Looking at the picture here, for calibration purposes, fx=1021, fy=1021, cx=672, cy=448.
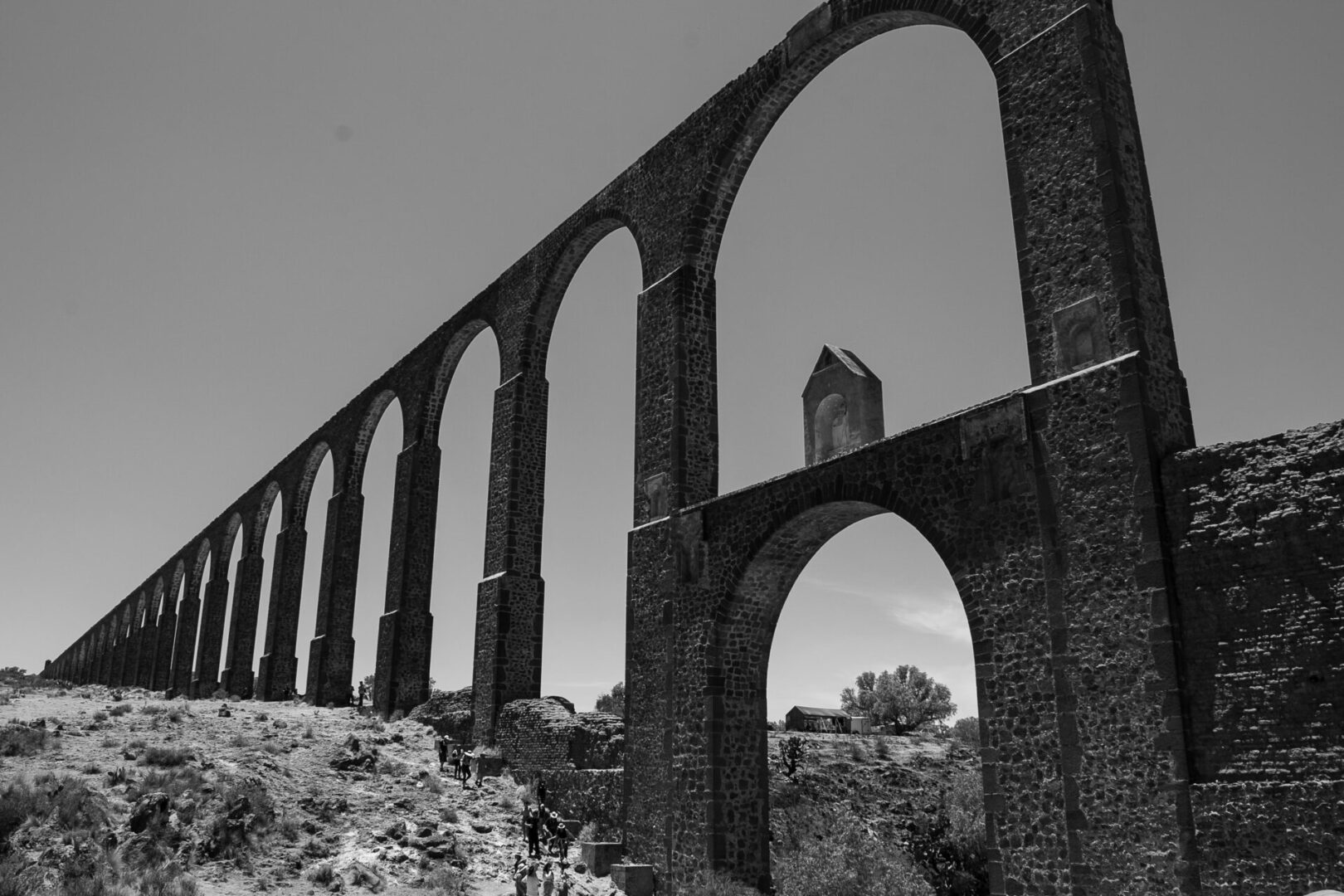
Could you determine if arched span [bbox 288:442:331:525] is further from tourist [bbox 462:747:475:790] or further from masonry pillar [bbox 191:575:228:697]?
tourist [bbox 462:747:475:790]

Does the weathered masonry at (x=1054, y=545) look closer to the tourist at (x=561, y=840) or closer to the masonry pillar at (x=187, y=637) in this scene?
the tourist at (x=561, y=840)

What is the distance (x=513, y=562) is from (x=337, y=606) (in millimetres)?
11318

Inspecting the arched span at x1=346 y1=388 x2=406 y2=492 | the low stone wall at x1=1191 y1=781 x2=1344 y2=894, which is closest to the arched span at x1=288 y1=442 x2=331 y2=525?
the arched span at x1=346 y1=388 x2=406 y2=492

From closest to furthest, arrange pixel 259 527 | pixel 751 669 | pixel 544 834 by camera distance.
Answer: pixel 751 669
pixel 544 834
pixel 259 527

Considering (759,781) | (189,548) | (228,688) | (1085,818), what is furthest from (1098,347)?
(189,548)

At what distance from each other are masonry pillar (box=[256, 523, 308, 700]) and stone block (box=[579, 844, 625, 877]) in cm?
2128

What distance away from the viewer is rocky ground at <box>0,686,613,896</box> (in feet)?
44.8

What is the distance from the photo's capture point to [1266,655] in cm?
879

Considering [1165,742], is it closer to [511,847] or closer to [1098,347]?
[1098,347]

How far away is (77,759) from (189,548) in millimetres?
38920

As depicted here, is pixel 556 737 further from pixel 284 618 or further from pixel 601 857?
pixel 284 618

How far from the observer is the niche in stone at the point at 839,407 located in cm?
1410

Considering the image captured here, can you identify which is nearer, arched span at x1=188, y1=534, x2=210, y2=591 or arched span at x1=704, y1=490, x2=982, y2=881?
arched span at x1=704, y1=490, x2=982, y2=881

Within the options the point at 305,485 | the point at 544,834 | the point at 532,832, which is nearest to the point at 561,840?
the point at 532,832
